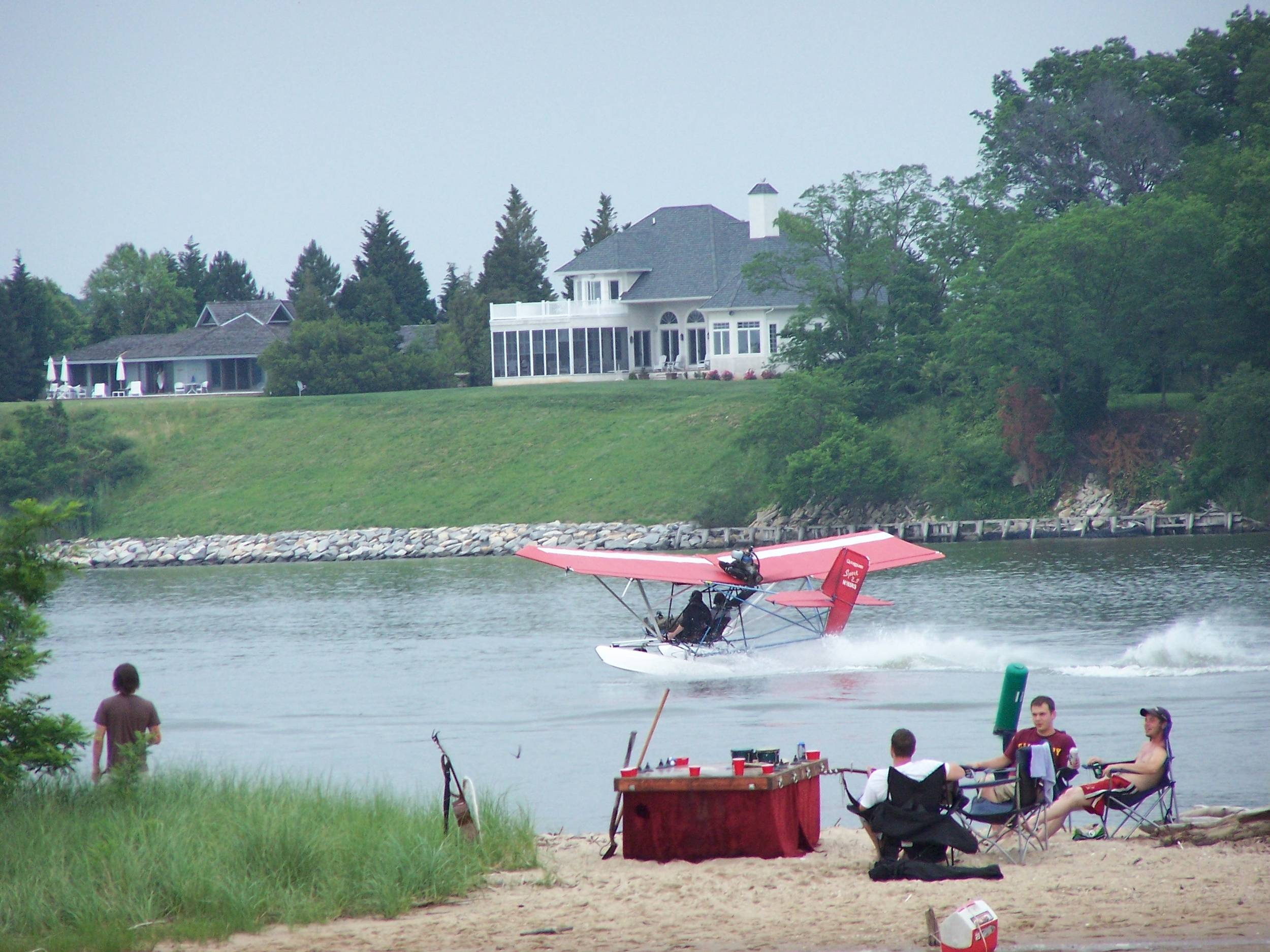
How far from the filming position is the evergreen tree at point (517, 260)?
83250 millimetres

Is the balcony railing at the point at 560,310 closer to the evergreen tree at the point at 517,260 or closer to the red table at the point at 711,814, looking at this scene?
the evergreen tree at the point at 517,260

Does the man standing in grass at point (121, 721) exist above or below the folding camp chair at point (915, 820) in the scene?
above

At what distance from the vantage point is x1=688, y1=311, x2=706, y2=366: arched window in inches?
2322

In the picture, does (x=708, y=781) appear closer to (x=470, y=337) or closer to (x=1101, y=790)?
(x=1101, y=790)

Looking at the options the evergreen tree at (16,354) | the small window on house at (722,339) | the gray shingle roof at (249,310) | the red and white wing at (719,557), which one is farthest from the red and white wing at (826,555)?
the gray shingle roof at (249,310)

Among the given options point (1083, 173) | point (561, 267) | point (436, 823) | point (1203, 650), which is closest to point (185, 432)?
point (561, 267)

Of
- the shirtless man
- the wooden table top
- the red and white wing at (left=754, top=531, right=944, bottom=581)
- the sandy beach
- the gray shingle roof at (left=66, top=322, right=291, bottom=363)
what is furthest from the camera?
the gray shingle roof at (left=66, top=322, right=291, bottom=363)

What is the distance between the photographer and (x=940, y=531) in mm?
41438

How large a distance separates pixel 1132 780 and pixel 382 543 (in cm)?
3855

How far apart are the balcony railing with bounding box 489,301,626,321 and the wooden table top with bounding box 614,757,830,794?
5150 centimetres

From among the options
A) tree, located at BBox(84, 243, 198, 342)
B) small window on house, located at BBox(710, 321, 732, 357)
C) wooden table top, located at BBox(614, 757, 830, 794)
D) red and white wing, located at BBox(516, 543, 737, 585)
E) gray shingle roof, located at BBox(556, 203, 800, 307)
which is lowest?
wooden table top, located at BBox(614, 757, 830, 794)

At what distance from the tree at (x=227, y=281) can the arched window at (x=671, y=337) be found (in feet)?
161

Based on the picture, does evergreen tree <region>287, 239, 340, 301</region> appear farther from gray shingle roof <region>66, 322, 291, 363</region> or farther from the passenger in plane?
the passenger in plane

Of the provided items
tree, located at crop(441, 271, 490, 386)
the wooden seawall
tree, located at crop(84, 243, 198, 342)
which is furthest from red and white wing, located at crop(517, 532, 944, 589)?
tree, located at crop(84, 243, 198, 342)
